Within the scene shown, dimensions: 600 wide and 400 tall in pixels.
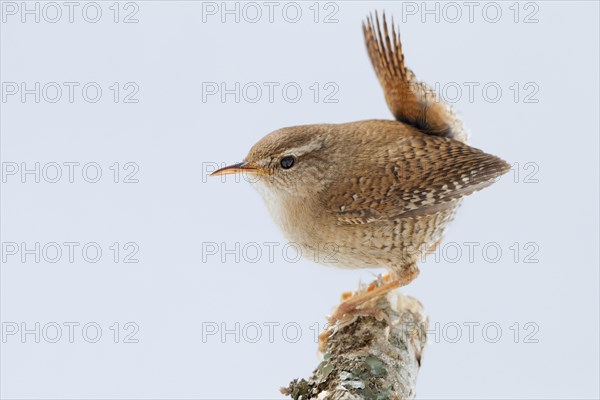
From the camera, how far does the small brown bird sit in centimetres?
354

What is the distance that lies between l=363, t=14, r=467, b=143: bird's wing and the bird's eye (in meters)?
0.91

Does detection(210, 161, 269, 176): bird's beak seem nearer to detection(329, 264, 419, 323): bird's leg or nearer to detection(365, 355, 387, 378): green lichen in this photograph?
detection(329, 264, 419, 323): bird's leg

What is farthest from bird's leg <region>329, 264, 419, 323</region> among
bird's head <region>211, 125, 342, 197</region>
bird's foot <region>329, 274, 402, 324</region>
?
bird's head <region>211, 125, 342, 197</region>

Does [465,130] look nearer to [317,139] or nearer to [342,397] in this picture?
[317,139]

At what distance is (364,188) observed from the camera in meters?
3.61

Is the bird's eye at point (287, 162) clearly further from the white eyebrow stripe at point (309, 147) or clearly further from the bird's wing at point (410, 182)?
the bird's wing at point (410, 182)

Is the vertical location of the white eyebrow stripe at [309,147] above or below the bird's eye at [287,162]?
above

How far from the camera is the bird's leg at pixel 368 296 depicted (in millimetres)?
3611

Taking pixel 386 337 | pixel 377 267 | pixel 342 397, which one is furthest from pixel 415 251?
pixel 342 397

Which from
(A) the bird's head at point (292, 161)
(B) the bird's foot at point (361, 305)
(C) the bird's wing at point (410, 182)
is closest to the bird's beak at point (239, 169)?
(A) the bird's head at point (292, 161)

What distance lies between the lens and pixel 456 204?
12.5 feet

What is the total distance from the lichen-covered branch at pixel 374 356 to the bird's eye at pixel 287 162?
893 mm

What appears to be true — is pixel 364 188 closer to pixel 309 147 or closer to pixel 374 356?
pixel 309 147

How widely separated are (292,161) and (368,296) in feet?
2.77
